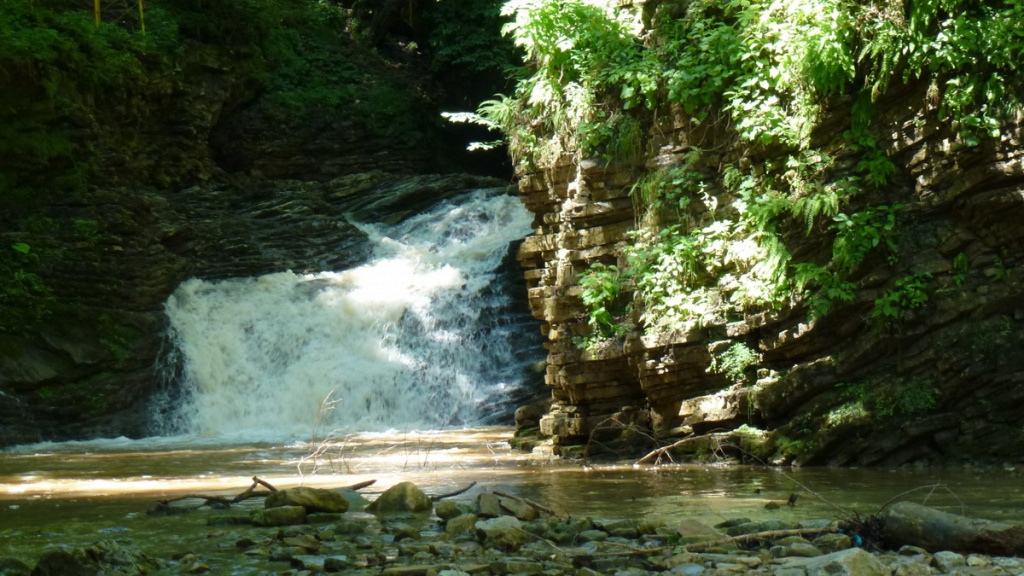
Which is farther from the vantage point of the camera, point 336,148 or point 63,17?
point 336,148

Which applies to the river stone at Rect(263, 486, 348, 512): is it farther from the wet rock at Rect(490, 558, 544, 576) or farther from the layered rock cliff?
the layered rock cliff

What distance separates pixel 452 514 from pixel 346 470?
408 centimetres

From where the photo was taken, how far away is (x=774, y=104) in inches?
399

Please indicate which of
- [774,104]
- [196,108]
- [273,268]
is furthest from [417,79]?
[774,104]

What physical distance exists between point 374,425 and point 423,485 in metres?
7.47

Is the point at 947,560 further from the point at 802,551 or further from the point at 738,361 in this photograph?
the point at 738,361

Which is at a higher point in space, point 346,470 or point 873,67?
point 873,67

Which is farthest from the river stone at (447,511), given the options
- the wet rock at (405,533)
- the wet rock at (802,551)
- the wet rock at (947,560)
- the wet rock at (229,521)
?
the wet rock at (947,560)

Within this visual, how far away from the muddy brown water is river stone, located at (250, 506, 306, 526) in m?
0.26

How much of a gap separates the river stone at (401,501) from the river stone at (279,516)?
660 mm

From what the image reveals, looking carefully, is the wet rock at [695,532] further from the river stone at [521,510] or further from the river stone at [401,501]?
the river stone at [401,501]

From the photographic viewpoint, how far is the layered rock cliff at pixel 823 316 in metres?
8.83

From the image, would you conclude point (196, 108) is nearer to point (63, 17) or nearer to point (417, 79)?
point (63, 17)

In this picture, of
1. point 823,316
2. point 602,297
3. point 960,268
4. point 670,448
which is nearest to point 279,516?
point 670,448
